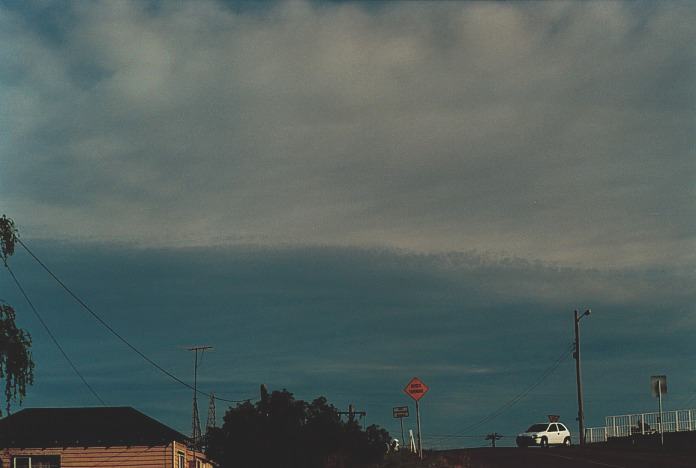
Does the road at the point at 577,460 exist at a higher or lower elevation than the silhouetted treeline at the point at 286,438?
lower

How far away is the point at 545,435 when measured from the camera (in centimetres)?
5359

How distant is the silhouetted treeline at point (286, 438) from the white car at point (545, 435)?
76.4ft

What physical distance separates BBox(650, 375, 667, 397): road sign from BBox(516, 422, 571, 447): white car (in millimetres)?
11378

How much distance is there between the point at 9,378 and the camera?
957 inches

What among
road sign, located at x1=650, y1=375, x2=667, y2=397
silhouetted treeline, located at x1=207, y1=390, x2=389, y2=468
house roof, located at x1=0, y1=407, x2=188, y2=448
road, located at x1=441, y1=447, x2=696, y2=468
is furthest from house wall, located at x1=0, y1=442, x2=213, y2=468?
road sign, located at x1=650, y1=375, x2=667, y2=397

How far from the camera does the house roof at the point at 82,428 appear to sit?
39531mm

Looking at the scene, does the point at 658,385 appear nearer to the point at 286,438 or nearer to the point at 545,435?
the point at 545,435

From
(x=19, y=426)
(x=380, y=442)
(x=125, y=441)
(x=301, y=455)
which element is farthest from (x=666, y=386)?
(x=19, y=426)

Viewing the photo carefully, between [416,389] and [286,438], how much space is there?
6.49m

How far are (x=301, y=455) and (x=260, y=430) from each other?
5.26 ft

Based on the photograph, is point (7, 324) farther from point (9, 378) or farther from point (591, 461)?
point (591, 461)

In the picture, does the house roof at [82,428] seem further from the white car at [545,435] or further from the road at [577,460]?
the white car at [545,435]

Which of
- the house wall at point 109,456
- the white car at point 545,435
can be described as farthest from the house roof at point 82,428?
the white car at point 545,435

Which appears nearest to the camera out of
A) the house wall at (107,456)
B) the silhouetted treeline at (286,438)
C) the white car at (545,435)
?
the silhouetted treeline at (286,438)
